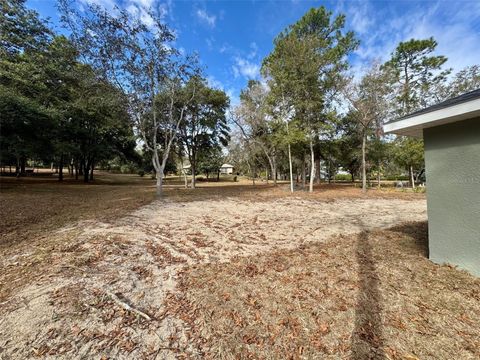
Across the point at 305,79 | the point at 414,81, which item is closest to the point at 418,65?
the point at 414,81

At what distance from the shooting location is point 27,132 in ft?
37.0

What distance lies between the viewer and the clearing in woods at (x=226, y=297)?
68.8 inches

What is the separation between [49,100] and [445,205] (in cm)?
1696

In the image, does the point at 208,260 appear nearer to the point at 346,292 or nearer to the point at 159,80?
the point at 346,292

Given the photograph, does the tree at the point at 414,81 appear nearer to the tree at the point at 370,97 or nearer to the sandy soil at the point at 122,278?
the tree at the point at 370,97

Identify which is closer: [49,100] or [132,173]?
[49,100]

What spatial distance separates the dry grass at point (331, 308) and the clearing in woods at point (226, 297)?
0.04 ft

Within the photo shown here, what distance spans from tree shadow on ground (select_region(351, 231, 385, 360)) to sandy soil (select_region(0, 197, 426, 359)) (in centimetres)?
126

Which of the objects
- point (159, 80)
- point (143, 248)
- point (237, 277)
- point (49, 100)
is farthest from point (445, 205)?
point (49, 100)

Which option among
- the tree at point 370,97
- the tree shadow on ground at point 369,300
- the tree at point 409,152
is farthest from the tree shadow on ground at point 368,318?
the tree at point 409,152

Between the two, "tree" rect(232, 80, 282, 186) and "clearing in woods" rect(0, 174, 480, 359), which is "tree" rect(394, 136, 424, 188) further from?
"clearing in woods" rect(0, 174, 480, 359)

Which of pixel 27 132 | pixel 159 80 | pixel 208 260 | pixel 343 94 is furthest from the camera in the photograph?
pixel 343 94

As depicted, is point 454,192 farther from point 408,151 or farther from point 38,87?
point 408,151

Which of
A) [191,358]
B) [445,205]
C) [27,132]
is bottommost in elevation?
[191,358]
